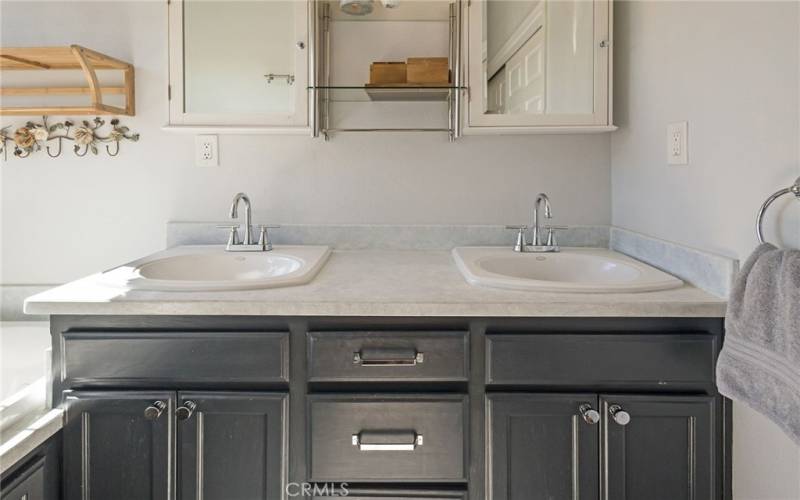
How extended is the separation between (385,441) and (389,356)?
0.18m

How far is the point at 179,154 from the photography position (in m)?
1.86

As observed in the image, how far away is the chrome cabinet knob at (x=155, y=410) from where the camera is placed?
118 centimetres

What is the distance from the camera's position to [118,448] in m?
1.20

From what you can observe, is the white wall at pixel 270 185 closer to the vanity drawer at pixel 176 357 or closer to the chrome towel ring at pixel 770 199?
the vanity drawer at pixel 176 357

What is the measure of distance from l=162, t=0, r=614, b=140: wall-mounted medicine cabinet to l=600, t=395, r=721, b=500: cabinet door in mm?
838

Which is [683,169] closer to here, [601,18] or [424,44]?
[601,18]

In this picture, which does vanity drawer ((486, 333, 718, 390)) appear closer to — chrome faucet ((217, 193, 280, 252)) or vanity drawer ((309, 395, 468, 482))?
vanity drawer ((309, 395, 468, 482))

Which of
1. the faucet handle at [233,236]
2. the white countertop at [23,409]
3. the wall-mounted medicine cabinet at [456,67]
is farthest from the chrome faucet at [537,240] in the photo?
the white countertop at [23,409]

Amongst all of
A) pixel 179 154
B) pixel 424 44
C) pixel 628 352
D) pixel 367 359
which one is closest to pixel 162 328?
pixel 367 359

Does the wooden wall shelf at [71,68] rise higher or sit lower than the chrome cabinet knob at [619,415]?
higher

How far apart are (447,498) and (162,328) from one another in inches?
27.4

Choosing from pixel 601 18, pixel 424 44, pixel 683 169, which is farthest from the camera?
pixel 424 44

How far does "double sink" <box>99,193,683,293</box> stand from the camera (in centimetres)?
147

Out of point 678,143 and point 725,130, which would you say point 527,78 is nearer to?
point 678,143
